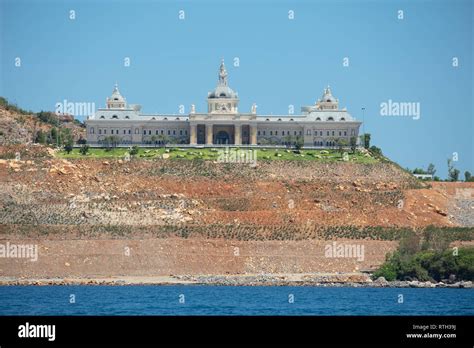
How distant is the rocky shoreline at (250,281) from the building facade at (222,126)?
4115 cm

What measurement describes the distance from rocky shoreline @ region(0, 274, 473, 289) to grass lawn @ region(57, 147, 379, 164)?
107ft

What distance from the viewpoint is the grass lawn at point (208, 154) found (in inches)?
5837

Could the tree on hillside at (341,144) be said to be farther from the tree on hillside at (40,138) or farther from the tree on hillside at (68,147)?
the tree on hillside at (40,138)

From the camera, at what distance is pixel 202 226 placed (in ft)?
422

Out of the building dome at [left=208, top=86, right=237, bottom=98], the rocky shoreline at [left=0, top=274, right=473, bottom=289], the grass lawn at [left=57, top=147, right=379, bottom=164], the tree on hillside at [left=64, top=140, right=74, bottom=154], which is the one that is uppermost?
the building dome at [left=208, top=86, right=237, bottom=98]

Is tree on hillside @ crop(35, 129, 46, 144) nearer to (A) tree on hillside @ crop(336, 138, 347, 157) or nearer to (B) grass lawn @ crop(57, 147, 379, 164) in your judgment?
(B) grass lawn @ crop(57, 147, 379, 164)

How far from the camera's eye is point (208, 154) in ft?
491

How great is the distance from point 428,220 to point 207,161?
81.2 ft

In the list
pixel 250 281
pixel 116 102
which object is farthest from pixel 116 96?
pixel 250 281

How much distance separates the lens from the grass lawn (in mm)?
148250

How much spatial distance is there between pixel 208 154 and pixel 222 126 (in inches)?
340

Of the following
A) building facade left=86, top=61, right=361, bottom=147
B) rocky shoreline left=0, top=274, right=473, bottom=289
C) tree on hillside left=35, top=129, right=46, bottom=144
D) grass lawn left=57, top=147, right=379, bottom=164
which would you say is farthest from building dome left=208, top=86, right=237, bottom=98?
rocky shoreline left=0, top=274, right=473, bottom=289
